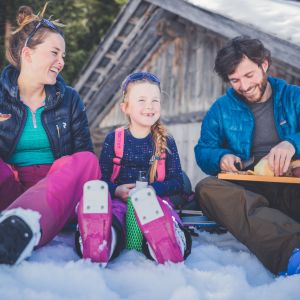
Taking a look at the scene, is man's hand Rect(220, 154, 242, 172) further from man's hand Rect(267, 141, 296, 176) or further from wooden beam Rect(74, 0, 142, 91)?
wooden beam Rect(74, 0, 142, 91)

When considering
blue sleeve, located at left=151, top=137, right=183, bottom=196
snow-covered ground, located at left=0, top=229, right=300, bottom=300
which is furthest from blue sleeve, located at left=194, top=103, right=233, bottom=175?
snow-covered ground, located at left=0, top=229, right=300, bottom=300

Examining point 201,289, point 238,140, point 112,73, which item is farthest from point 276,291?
point 112,73

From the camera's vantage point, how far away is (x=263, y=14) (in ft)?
16.1

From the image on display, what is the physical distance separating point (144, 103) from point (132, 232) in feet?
3.22

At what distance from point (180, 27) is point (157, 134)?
16.2ft

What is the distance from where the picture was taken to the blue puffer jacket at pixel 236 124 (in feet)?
9.95

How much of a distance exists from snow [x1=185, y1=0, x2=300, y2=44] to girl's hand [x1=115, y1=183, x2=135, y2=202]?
92.7 inches

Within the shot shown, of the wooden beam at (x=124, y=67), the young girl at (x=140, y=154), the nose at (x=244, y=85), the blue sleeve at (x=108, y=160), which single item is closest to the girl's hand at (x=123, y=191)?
the young girl at (x=140, y=154)

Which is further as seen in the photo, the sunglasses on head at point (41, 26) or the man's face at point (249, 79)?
the man's face at point (249, 79)

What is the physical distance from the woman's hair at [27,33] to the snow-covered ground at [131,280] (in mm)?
1442

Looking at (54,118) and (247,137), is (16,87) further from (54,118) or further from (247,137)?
(247,137)

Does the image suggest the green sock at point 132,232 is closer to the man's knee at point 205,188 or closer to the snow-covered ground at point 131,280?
the snow-covered ground at point 131,280

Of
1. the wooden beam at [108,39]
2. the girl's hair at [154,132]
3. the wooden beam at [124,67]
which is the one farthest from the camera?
the wooden beam at [124,67]

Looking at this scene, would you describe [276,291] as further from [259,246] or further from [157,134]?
[157,134]
